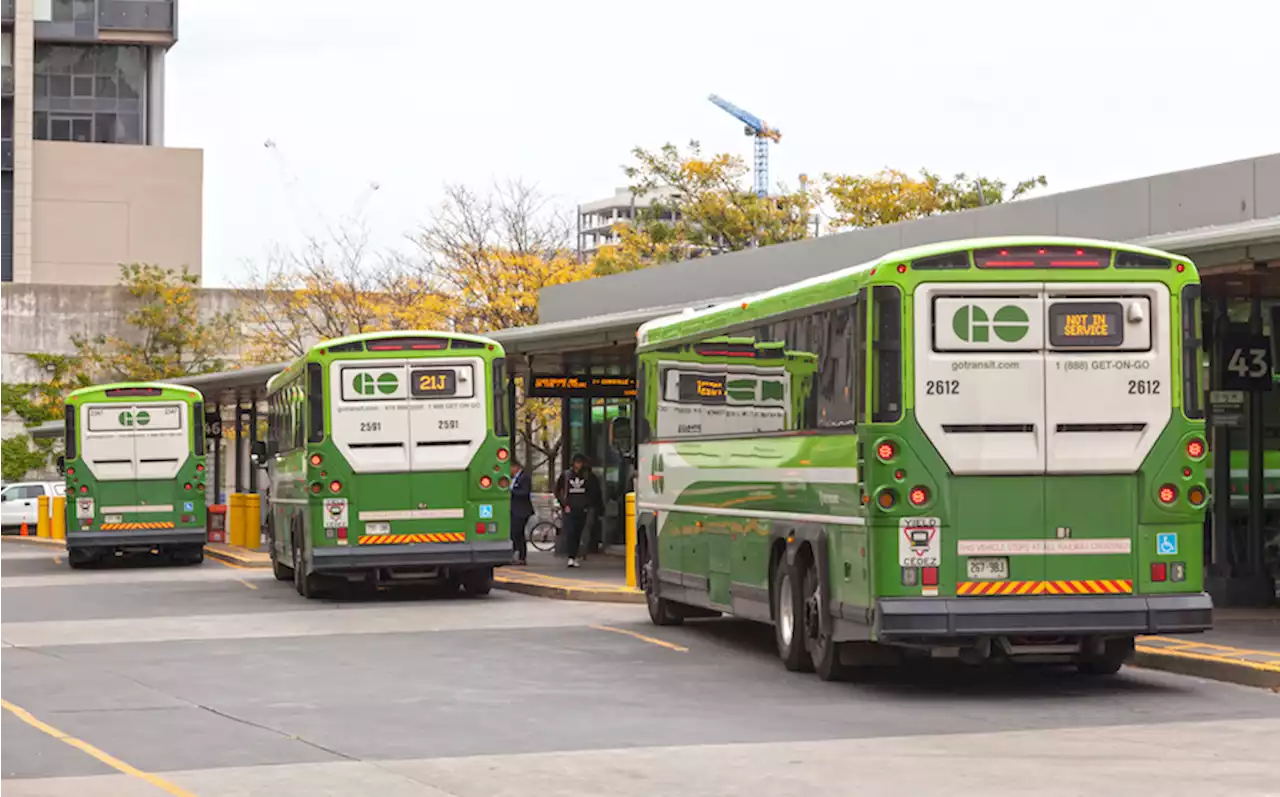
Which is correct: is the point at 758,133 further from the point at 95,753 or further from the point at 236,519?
the point at 95,753

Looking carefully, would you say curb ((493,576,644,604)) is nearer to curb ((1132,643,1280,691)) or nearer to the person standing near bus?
the person standing near bus

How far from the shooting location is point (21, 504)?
63.7 meters

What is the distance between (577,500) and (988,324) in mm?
18881

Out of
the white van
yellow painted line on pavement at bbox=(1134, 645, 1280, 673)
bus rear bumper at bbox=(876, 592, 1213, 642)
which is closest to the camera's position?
bus rear bumper at bbox=(876, 592, 1213, 642)

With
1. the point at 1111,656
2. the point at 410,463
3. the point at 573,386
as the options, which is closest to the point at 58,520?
the point at 573,386

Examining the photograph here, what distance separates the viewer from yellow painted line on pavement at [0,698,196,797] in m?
11.0

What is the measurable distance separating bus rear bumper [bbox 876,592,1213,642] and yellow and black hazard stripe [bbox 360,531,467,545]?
11471 mm

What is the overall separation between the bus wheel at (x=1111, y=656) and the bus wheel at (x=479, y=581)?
11.6m

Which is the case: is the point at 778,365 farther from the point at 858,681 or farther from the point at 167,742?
the point at 167,742

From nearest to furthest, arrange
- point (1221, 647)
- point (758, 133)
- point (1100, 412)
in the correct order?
1. point (1100, 412)
2. point (1221, 647)
3. point (758, 133)

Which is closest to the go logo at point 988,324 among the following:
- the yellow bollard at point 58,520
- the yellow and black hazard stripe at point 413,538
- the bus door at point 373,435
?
the bus door at point 373,435

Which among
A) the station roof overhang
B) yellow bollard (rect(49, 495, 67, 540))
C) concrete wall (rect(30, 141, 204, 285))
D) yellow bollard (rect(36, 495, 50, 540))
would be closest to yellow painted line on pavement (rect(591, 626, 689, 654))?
the station roof overhang

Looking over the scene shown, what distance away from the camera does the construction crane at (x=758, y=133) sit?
16538 centimetres

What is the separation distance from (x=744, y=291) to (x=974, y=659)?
19.6 metres
